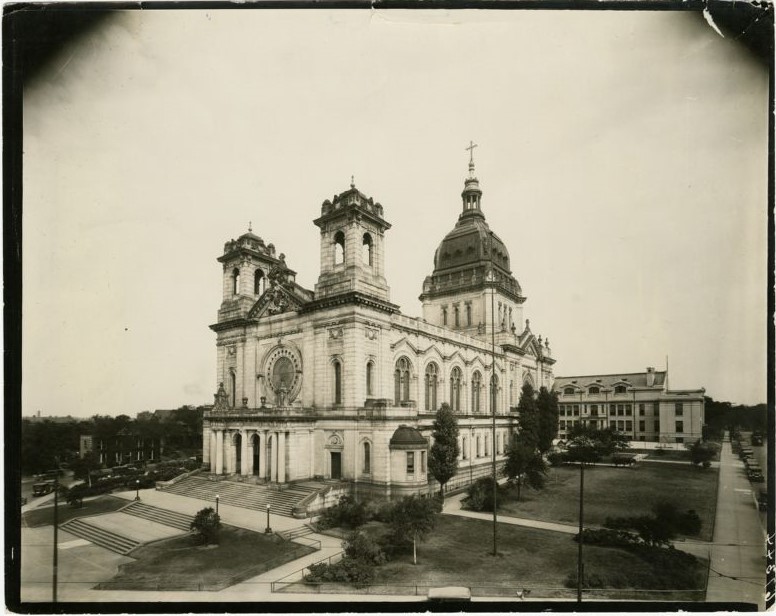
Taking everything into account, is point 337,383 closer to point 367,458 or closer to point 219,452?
point 367,458

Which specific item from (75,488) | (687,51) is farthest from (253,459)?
(687,51)

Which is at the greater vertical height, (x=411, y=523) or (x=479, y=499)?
(x=411, y=523)

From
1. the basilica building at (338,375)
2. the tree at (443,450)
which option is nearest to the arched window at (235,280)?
the basilica building at (338,375)

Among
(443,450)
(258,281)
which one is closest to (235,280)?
(258,281)

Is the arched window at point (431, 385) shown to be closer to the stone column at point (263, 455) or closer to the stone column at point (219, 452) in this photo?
the stone column at point (263, 455)

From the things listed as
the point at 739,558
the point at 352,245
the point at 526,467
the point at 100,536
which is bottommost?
the point at 100,536

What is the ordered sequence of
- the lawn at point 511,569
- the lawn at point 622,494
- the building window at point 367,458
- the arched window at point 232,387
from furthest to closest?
1. the arched window at point 232,387
2. the building window at point 367,458
3. the lawn at point 622,494
4. the lawn at point 511,569
